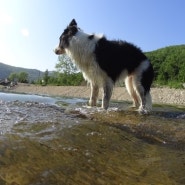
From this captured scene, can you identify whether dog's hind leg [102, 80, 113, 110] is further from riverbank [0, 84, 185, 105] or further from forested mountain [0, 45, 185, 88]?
forested mountain [0, 45, 185, 88]

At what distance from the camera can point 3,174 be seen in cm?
319

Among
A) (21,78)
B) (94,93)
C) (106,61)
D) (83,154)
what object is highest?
(21,78)

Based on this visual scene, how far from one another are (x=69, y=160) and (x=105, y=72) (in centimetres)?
562

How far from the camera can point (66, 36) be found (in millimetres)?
9555

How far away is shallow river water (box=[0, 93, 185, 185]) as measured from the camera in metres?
3.31

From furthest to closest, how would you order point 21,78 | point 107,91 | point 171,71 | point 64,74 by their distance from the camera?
point 21,78, point 64,74, point 171,71, point 107,91

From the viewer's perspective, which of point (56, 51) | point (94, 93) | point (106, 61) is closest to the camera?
point (106, 61)

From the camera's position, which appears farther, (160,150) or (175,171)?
(160,150)

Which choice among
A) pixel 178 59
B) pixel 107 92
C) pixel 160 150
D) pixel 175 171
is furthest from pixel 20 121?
pixel 178 59

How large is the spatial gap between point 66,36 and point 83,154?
607 centimetres

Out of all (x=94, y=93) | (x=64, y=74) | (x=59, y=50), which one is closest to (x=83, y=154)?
(x=94, y=93)

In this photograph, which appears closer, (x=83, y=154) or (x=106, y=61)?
(x=83, y=154)

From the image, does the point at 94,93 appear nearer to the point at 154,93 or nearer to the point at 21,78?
the point at 154,93

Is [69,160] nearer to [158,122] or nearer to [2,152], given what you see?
[2,152]
